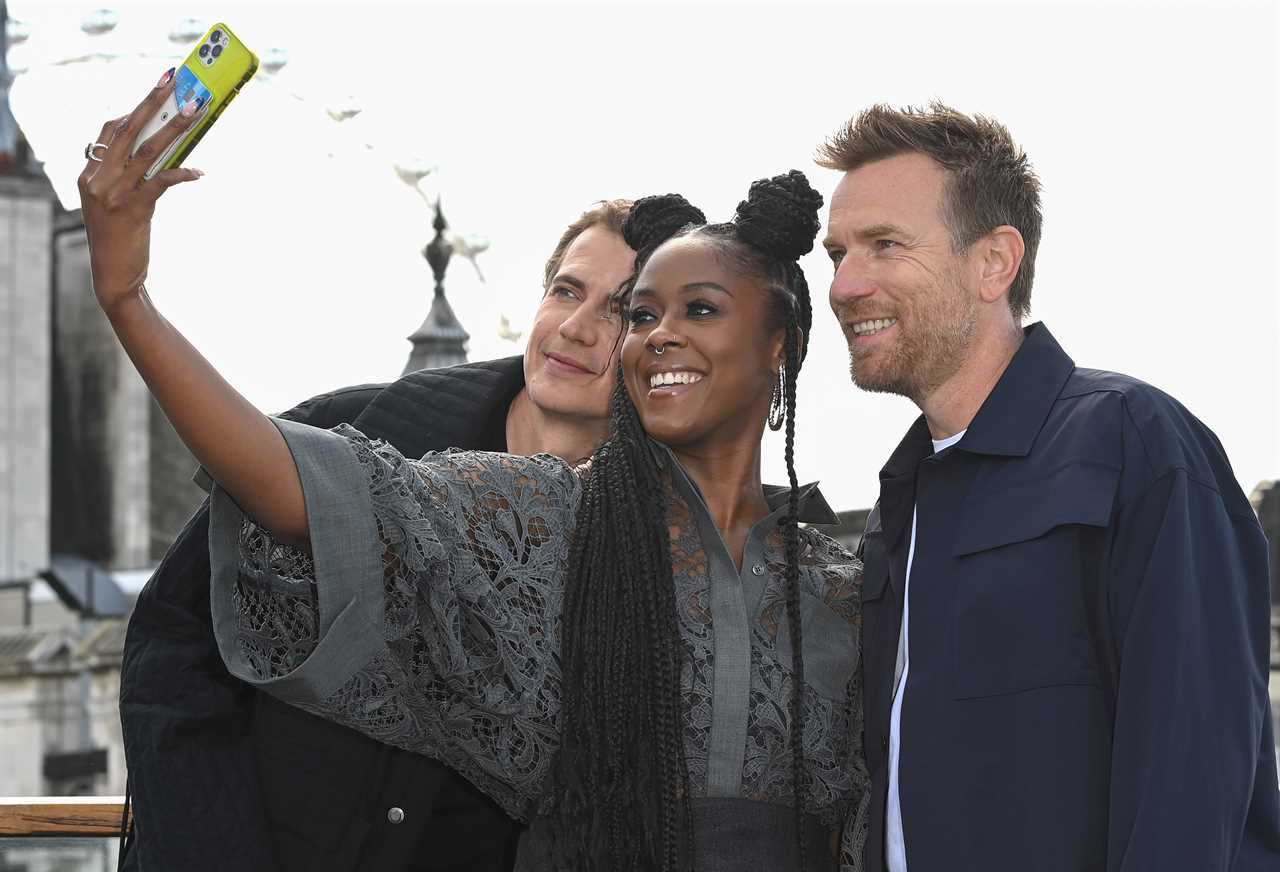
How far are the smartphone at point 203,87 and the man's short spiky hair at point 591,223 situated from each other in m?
2.03

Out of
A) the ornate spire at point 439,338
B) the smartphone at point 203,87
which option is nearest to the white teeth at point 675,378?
the smartphone at point 203,87

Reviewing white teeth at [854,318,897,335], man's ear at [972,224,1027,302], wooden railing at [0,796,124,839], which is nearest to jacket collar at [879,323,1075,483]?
man's ear at [972,224,1027,302]

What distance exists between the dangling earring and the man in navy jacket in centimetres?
32

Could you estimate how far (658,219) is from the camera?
3996 millimetres

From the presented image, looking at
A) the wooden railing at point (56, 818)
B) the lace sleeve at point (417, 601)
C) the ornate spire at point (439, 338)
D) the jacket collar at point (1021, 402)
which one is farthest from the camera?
the ornate spire at point (439, 338)

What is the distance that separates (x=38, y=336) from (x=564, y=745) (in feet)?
120

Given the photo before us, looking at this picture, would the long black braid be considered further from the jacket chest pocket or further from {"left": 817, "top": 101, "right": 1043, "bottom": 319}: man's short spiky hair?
{"left": 817, "top": 101, "right": 1043, "bottom": 319}: man's short spiky hair

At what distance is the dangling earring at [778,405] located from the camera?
3930 millimetres

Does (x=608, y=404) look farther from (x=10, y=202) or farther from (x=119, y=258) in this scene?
(x=10, y=202)

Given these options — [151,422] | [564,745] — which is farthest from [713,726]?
[151,422]

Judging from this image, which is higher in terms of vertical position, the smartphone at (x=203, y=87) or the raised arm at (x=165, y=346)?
the smartphone at (x=203, y=87)

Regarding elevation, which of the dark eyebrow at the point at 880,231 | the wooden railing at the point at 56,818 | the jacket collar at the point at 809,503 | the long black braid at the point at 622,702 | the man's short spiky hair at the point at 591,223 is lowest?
the wooden railing at the point at 56,818

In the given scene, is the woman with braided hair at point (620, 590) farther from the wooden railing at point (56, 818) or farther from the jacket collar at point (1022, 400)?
the wooden railing at point (56, 818)

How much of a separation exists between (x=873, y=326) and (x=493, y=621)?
0.91 m
